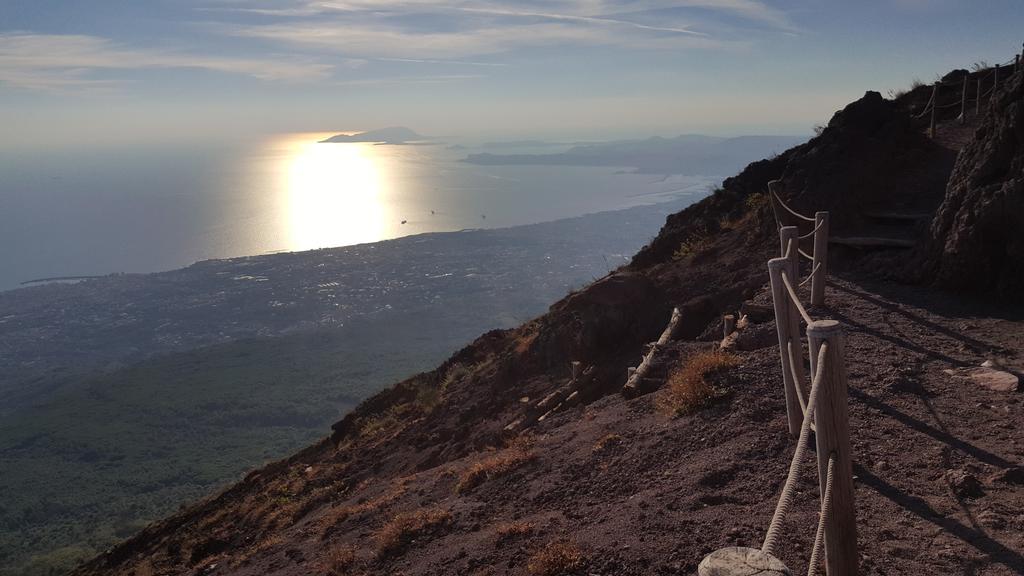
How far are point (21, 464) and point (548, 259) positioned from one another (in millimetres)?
118582

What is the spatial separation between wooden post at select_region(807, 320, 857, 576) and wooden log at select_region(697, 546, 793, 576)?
126cm

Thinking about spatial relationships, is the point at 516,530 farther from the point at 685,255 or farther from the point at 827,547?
the point at 685,255

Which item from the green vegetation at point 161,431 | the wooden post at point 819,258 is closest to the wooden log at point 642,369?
the wooden post at point 819,258

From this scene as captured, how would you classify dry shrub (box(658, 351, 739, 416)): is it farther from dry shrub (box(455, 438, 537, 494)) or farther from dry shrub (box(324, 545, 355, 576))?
dry shrub (box(324, 545, 355, 576))

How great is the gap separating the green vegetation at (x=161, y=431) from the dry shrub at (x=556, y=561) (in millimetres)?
43376

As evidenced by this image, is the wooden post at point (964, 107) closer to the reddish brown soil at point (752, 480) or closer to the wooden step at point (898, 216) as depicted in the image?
the wooden step at point (898, 216)

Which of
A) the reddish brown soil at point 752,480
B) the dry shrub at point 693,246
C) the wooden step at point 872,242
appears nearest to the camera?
the reddish brown soil at point 752,480

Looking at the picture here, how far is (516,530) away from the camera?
254 inches

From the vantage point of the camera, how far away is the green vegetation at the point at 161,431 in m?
50.9

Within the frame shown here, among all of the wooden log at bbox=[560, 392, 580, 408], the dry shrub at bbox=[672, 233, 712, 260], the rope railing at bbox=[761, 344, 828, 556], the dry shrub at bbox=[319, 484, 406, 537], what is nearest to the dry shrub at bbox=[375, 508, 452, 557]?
the dry shrub at bbox=[319, 484, 406, 537]

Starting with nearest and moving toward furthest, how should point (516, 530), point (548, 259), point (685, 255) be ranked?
point (516, 530) < point (685, 255) < point (548, 259)

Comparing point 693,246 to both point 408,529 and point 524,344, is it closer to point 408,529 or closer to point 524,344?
point 524,344

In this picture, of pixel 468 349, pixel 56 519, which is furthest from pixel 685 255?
pixel 56 519

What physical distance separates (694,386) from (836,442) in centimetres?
448
